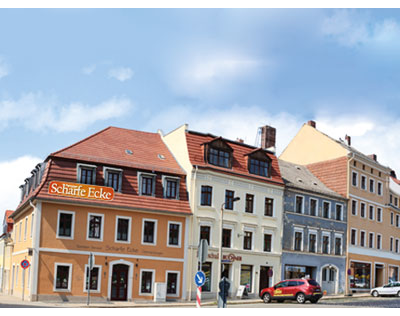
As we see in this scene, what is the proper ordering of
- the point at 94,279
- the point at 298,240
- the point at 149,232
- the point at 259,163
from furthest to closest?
the point at 298,240 < the point at 259,163 < the point at 149,232 < the point at 94,279

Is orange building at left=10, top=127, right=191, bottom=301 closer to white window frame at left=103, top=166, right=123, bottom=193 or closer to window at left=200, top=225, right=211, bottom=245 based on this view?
white window frame at left=103, top=166, right=123, bottom=193

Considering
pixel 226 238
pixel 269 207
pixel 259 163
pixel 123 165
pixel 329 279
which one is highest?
pixel 259 163

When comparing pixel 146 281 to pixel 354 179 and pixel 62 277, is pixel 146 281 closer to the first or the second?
pixel 62 277

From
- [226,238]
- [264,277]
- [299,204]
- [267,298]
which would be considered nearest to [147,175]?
[226,238]

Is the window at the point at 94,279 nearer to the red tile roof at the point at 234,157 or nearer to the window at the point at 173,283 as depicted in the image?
the window at the point at 173,283

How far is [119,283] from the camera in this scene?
34531 millimetres

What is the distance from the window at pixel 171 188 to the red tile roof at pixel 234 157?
196 cm

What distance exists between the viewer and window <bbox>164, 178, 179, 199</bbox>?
3719 cm

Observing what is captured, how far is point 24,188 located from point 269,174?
19.0 m

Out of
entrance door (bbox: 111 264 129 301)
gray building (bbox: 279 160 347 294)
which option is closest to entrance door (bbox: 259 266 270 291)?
gray building (bbox: 279 160 347 294)

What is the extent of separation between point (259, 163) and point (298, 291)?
11.7m

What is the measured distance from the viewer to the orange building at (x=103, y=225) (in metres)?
32.7
